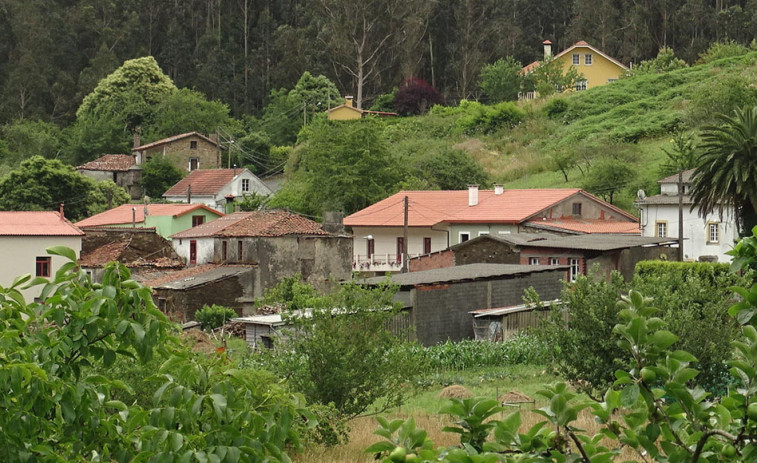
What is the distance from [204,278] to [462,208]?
47.9ft

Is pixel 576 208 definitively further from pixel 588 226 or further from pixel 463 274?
pixel 463 274

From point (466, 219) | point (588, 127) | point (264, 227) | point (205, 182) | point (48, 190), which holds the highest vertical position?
point (588, 127)

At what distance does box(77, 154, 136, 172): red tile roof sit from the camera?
255ft

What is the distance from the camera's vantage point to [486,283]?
3556 centimetres

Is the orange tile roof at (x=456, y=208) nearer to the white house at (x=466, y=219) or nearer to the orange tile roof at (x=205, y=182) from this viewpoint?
the white house at (x=466, y=219)

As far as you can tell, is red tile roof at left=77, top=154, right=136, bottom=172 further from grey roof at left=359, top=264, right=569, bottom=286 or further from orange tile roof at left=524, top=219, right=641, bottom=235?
grey roof at left=359, top=264, right=569, bottom=286

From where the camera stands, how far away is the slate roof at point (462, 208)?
51.5 meters

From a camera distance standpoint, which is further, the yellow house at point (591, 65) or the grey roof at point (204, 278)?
the yellow house at point (591, 65)

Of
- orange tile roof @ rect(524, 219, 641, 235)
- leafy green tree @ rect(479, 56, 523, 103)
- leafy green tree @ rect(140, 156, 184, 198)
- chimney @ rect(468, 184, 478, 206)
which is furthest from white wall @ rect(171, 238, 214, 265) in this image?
leafy green tree @ rect(479, 56, 523, 103)

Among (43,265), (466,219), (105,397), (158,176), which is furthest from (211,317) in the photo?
(158,176)

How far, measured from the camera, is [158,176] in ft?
252

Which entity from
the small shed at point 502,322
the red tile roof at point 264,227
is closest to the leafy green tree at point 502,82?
the red tile roof at point 264,227

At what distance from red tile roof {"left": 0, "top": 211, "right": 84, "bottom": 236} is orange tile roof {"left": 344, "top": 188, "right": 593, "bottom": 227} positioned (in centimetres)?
1322

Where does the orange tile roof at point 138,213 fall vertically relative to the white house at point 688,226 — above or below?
above
